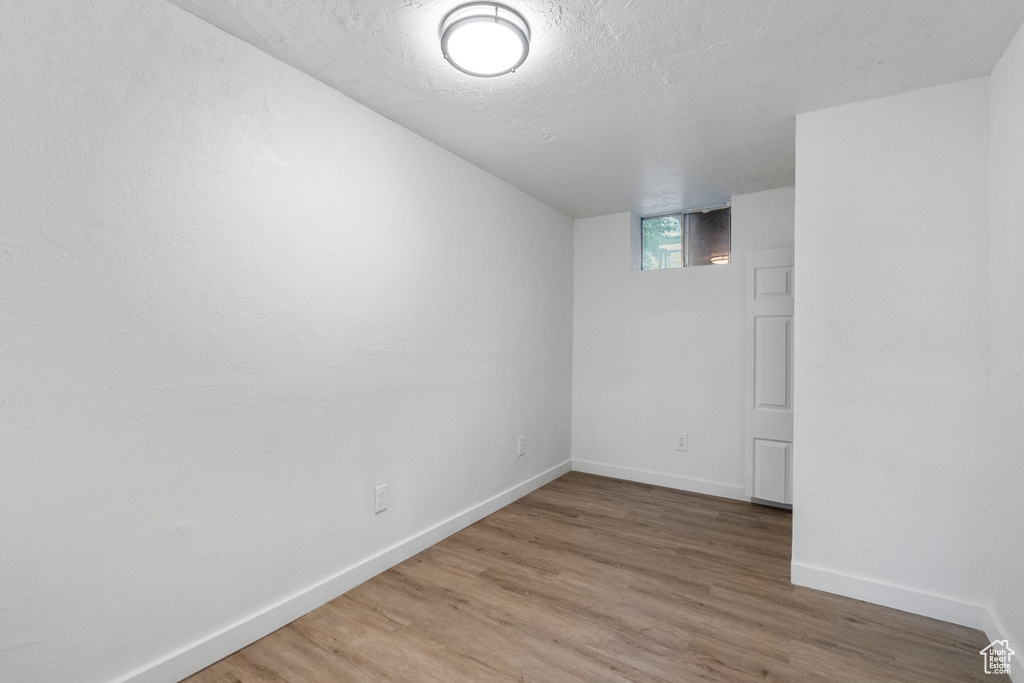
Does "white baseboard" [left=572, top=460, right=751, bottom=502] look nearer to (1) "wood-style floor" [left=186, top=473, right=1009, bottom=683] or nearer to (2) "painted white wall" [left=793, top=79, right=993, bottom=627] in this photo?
(1) "wood-style floor" [left=186, top=473, right=1009, bottom=683]

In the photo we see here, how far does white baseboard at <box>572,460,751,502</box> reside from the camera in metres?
3.56

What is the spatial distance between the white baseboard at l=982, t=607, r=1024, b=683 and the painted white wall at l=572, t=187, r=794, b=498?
1657mm

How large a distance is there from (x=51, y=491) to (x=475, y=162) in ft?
8.20

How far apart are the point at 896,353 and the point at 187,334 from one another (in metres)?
2.87

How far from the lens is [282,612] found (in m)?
1.93


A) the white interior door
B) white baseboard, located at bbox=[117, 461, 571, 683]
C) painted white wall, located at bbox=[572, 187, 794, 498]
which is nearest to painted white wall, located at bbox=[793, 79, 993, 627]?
the white interior door

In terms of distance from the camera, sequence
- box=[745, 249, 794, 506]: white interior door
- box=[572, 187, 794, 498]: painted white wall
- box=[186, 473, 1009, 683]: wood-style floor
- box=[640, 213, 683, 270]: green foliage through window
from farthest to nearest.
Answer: box=[640, 213, 683, 270]: green foliage through window, box=[572, 187, 794, 498]: painted white wall, box=[745, 249, 794, 506]: white interior door, box=[186, 473, 1009, 683]: wood-style floor

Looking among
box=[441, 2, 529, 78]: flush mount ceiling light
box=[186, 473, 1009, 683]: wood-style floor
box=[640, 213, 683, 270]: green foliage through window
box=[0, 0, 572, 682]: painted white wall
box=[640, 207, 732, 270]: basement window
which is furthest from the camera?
box=[640, 213, 683, 270]: green foliage through window

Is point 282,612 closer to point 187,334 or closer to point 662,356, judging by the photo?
point 187,334

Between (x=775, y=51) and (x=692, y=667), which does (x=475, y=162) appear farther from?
(x=692, y=667)

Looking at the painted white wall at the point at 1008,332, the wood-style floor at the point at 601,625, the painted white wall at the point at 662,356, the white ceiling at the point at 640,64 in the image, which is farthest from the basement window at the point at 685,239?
the wood-style floor at the point at 601,625

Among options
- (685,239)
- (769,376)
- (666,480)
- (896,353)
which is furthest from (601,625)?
(685,239)

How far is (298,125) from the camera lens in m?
1.99

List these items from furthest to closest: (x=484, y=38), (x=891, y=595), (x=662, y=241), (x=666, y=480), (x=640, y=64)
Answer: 1. (x=662, y=241)
2. (x=666, y=480)
3. (x=891, y=595)
4. (x=640, y=64)
5. (x=484, y=38)
